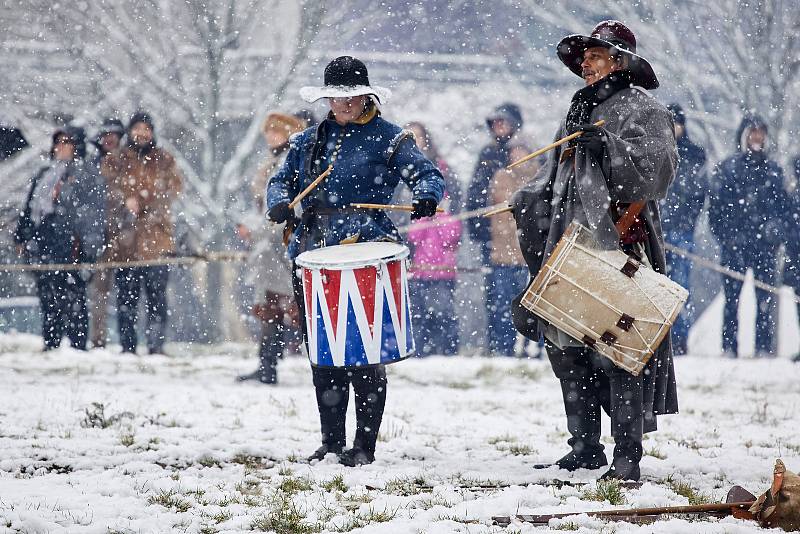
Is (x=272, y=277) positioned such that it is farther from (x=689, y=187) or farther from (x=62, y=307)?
(x=689, y=187)

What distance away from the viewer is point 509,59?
658 inches

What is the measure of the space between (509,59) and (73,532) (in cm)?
1363

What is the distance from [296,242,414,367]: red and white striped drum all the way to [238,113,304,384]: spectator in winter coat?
11.5 ft

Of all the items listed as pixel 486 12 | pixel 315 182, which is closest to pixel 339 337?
pixel 315 182

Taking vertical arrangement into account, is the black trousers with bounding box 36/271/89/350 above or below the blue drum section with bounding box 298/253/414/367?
below

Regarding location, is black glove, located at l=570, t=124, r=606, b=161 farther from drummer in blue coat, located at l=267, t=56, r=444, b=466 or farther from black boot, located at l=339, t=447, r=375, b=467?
black boot, located at l=339, t=447, r=375, b=467

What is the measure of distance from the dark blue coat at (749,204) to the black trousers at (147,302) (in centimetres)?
532

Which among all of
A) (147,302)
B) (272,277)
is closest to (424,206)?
(272,277)

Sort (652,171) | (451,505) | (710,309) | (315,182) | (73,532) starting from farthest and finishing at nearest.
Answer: (710,309)
(315,182)
(652,171)
(451,505)
(73,532)

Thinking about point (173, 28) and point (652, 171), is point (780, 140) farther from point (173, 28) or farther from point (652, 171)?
point (652, 171)

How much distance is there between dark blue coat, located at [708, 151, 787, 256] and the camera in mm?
10641

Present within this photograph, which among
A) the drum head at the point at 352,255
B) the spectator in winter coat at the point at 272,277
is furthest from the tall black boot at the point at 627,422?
the spectator in winter coat at the point at 272,277

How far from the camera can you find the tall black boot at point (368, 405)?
566 cm

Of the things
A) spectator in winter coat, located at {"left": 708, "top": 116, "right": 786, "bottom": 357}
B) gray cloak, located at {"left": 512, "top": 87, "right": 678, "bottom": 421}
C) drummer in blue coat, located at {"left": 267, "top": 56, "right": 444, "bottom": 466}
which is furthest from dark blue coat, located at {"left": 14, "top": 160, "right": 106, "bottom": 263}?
gray cloak, located at {"left": 512, "top": 87, "right": 678, "bottom": 421}
